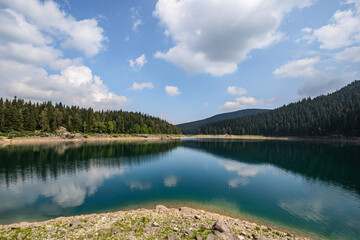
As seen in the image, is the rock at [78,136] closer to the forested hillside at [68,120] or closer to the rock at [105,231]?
the forested hillside at [68,120]

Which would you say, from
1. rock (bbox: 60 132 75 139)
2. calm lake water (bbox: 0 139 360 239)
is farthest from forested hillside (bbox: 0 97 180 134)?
calm lake water (bbox: 0 139 360 239)

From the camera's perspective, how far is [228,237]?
36.5ft

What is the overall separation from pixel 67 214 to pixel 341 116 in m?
171

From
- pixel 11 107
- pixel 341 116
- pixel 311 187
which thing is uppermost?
pixel 11 107

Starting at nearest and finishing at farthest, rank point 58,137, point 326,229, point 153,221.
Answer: point 153,221
point 326,229
point 58,137

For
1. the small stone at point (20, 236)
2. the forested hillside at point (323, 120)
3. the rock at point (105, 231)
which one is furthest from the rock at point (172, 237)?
the forested hillside at point (323, 120)

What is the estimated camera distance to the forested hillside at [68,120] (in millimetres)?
96812

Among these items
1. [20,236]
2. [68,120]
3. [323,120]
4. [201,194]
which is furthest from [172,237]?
[323,120]

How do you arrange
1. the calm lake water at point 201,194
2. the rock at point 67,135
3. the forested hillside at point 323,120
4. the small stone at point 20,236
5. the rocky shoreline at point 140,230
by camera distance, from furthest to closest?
1. the forested hillside at point 323,120
2. the rock at point 67,135
3. the calm lake water at point 201,194
4. the rocky shoreline at point 140,230
5. the small stone at point 20,236

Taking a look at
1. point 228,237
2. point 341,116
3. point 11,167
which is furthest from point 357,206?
point 341,116

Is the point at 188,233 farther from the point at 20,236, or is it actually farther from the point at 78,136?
the point at 78,136

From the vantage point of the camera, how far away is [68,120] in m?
122

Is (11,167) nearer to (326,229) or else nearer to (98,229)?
(98,229)

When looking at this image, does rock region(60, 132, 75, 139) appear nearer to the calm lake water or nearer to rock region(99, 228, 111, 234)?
the calm lake water
